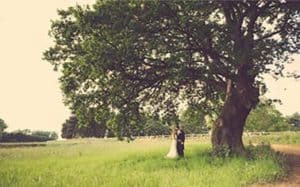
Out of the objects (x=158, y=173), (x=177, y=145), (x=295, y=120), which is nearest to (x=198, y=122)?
→ (x=177, y=145)

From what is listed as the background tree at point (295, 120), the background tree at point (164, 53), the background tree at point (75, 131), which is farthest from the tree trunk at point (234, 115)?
the background tree at point (295, 120)

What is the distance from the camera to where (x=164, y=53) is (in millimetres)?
27969

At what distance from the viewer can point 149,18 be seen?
2677 centimetres

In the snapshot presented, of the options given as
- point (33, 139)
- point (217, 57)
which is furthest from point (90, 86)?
point (33, 139)

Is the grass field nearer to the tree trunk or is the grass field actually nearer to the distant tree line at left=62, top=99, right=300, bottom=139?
the tree trunk

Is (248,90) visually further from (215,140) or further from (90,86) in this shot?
(90,86)

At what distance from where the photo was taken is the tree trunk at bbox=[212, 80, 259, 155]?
97.6 feet

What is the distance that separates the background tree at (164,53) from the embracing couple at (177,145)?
1.89m

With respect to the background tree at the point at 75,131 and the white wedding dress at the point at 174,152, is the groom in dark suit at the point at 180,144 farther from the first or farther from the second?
the background tree at the point at 75,131

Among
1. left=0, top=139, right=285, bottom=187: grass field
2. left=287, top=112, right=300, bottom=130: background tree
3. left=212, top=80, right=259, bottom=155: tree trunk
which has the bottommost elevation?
left=0, top=139, right=285, bottom=187: grass field

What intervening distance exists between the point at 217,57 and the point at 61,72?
8631 millimetres

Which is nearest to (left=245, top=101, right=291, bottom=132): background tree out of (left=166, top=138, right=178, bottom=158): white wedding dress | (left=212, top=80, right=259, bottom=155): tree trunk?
(left=166, top=138, right=178, bottom=158): white wedding dress

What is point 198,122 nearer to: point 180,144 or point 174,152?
point 180,144

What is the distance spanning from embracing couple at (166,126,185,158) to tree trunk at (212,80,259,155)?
209 centimetres
